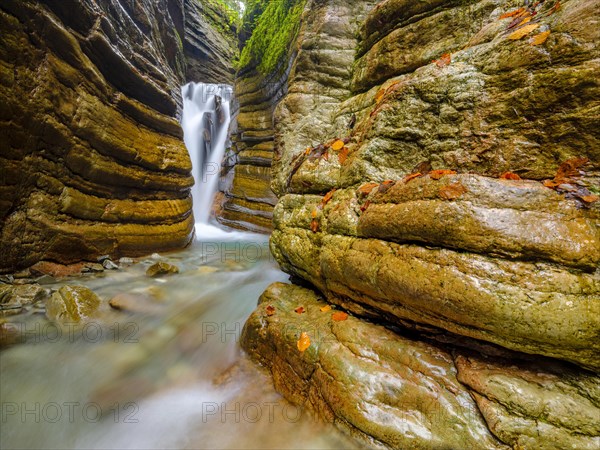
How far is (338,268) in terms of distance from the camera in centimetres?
309

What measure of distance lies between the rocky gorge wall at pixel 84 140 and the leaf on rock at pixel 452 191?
22.0 feet

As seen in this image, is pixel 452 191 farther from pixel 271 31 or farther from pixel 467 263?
pixel 271 31

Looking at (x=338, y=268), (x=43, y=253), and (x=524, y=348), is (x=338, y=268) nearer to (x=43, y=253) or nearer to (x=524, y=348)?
(x=524, y=348)

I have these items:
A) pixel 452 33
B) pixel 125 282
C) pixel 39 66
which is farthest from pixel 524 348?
pixel 39 66

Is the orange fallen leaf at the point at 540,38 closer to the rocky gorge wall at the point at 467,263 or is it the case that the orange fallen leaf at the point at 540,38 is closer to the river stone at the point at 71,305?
the rocky gorge wall at the point at 467,263

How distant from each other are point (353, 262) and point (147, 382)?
301 centimetres

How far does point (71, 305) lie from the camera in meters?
4.13

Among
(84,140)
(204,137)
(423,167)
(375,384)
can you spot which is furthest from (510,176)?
(204,137)

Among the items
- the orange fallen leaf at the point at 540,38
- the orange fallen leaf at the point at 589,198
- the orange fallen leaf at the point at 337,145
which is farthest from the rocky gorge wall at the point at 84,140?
the orange fallen leaf at the point at 589,198

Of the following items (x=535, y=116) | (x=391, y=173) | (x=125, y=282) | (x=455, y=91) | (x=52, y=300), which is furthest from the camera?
(x=125, y=282)

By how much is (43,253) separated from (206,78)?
19.1 metres

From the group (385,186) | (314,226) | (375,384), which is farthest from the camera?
(314,226)

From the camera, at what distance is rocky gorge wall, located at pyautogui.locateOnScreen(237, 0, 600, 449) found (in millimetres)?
1927

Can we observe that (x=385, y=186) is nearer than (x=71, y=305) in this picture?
Yes
